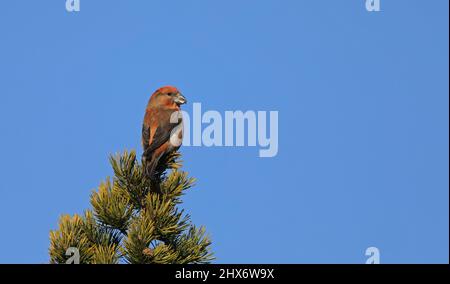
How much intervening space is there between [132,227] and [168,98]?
292 centimetres

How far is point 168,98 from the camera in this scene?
8.81m

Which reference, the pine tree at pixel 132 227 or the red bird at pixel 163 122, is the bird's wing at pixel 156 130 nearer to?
the red bird at pixel 163 122

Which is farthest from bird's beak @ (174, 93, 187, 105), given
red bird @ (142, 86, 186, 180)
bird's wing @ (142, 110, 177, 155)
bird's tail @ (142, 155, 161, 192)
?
bird's tail @ (142, 155, 161, 192)

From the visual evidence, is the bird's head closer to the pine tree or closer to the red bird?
the red bird

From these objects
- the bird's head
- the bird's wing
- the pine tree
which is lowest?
the pine tree

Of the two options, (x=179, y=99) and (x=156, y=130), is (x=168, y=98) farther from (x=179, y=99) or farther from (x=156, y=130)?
(x=156, y=130)

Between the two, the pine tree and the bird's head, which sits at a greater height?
the bird's head

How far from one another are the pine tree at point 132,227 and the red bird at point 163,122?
42.8 inches

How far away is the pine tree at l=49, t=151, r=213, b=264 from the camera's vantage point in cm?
597

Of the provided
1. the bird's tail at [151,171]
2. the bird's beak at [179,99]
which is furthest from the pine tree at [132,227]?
the bird's beak at [179,99]

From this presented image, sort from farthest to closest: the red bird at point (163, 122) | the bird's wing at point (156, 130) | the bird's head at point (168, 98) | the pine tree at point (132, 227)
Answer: the bird's head at point (168, 98) → the bird's wing at point (156, 130) → the red bird at point (163, 122) → the pine tree at point (132, 227)

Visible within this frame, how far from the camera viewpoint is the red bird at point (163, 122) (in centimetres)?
797

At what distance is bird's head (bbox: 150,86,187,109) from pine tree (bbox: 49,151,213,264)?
6.34 feet
